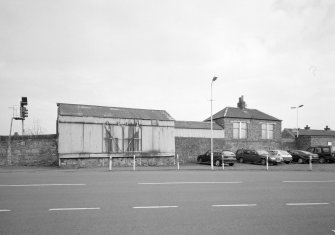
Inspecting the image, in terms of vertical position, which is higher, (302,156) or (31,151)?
(31,151)

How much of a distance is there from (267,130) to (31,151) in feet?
103

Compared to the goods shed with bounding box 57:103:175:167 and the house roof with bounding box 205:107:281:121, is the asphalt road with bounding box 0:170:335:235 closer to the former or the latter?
the goods shed with bounding box 57:103:175:167

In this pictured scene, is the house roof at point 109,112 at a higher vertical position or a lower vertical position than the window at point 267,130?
higher

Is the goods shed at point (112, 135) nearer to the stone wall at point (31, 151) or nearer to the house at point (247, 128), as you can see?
the stone wall at point (31, 151)

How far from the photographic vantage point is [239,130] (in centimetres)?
4172

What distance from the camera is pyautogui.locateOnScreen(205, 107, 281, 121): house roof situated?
41756 mm

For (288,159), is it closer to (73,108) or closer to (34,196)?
(73,108)

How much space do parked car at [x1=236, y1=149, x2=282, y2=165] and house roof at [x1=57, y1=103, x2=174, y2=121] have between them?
9389 millimetres

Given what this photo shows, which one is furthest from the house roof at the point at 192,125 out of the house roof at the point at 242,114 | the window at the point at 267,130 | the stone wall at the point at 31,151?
the stone wall at the point at 31,151

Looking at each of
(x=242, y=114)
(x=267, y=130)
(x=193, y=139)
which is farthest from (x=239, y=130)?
(x=193, y=139)

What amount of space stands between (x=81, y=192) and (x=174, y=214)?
4550 millimetres

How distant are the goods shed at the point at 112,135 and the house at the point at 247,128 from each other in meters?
11.5

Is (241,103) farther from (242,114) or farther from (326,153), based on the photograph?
(326,153)

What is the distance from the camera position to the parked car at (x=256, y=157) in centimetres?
3185
